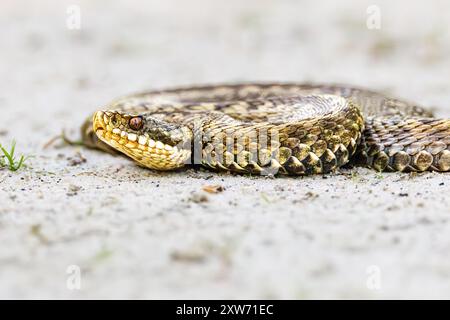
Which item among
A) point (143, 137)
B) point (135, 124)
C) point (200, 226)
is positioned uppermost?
point (135, 124)

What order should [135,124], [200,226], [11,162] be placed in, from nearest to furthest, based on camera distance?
[200,226]
[135,124]
[11,162]

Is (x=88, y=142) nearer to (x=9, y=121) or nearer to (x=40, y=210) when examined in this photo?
(x=9, y=121)

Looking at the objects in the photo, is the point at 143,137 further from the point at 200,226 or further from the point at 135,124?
the point at 200,226

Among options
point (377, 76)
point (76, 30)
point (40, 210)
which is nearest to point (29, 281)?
point (40, 210)

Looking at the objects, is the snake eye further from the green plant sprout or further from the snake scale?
the green plant sprout

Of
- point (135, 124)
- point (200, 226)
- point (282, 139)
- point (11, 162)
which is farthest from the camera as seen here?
point (11, 162)

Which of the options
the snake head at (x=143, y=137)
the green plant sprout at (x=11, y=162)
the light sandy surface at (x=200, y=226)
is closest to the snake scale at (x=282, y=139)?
the snake head at (x=143, y=137)

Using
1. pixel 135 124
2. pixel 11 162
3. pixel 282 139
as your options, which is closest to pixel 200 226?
pixel 282 139
